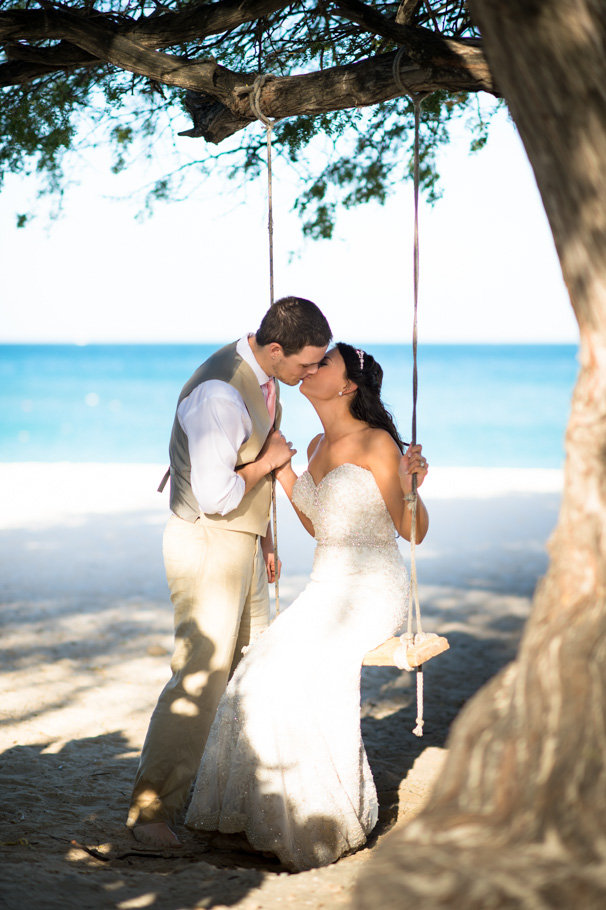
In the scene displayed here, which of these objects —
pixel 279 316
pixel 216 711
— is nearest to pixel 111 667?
pixel 216 711

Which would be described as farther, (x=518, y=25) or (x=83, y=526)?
(x=83, y=526)

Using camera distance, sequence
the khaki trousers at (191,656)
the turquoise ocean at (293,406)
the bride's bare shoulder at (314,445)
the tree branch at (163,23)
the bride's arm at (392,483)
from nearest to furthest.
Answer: the tree branch at (163,23)
the khaki trousers at (191,656)
the bride's arm at (392,483)
the bride's bare shoulder at (314,445)
the turquoise ocean at (293,406)

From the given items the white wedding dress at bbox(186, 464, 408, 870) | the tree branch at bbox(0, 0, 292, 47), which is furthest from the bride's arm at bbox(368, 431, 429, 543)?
the tree branch at bbox(0, 0, 292, 47)

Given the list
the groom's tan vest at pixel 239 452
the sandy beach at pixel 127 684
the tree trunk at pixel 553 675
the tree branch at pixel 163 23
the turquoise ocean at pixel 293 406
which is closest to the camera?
the tree trunk at pixel 553 675

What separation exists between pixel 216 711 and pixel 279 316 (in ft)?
5.26

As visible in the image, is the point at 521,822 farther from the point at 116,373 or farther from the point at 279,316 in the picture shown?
the point at 116,373

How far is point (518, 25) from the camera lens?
1.50 metres

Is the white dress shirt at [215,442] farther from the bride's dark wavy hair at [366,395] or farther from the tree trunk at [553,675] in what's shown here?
the tree trunk at [553,675]

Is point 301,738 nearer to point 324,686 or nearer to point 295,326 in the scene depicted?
point 324,686

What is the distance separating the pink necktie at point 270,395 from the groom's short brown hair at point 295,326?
0.23 m

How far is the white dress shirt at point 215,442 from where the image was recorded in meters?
3.26

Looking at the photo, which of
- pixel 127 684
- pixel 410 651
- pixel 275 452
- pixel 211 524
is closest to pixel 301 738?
pixel 410 651

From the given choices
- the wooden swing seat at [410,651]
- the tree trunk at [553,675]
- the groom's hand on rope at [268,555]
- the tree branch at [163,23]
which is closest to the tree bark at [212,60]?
the tree branch at [163,23]

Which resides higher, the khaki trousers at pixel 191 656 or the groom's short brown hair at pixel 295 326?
the groom's short brown hair at pixel 295 326
